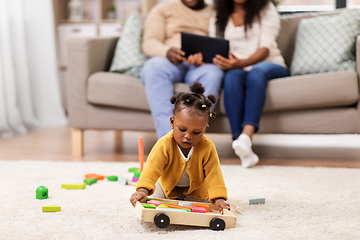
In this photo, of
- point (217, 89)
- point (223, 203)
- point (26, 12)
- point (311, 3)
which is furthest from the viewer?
point (311, 3)

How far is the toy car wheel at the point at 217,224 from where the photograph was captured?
84 cm

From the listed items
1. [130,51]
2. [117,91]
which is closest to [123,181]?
[117,91]

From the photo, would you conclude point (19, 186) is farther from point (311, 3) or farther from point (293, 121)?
point (311, 3)

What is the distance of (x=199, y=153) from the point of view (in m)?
0.96

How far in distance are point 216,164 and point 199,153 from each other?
54mm

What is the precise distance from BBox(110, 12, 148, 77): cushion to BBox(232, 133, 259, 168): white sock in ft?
2.29

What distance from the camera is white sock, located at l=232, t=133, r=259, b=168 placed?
150 cm

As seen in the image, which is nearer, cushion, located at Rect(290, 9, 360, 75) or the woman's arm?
the woman's arm

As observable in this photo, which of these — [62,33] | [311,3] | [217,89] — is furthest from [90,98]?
[311,3]

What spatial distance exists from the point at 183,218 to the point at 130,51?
132 cm

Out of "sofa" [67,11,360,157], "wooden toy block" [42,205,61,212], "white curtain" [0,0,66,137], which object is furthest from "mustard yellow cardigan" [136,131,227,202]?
"white curtain" [0,0,66,137]

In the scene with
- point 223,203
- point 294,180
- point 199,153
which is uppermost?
point 199,153

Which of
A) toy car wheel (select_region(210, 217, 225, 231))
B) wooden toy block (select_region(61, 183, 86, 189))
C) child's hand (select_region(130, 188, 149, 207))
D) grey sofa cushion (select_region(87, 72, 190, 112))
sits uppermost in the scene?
grey sofa cushion (select_region(87, 72, 190, 112))

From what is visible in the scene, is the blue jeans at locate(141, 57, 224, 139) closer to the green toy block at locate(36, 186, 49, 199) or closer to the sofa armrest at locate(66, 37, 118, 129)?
the sofa armrest at locate(66, 37, 118, 129)
